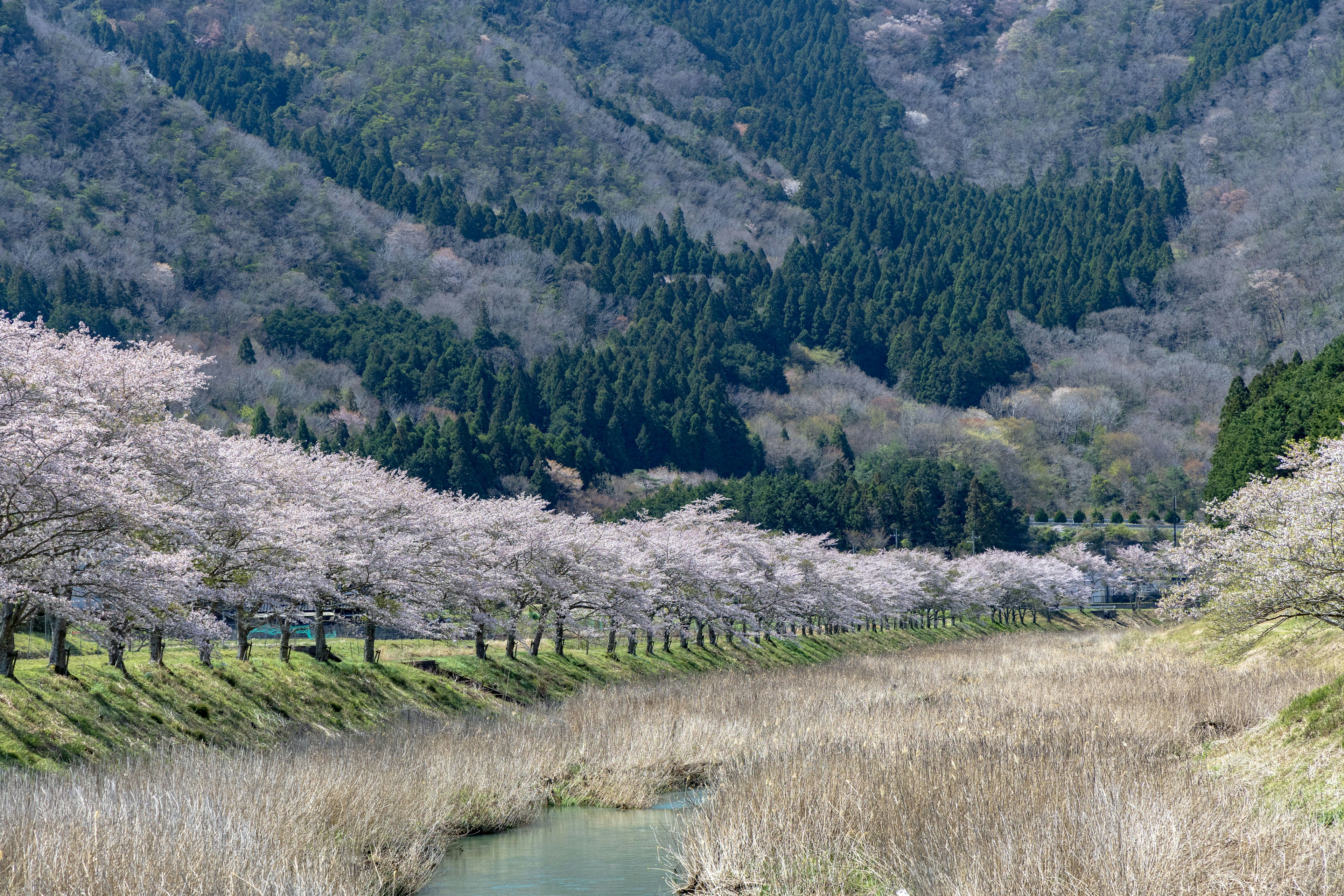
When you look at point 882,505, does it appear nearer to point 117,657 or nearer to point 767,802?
point 117,657

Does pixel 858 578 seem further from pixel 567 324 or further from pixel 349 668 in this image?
pixel 567 324

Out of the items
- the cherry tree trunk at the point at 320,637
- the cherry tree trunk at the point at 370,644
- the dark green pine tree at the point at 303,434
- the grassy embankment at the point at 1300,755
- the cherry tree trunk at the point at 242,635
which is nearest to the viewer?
the grassy embankment at the point at 1300,755

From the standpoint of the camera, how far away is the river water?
56.0 ft

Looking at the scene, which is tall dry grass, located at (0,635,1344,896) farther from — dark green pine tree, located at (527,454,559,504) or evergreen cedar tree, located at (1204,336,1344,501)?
dark green pine tree, located at (527,454,559,504)

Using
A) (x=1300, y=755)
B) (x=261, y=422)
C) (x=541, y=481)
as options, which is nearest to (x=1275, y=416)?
(x=1300, y=755)

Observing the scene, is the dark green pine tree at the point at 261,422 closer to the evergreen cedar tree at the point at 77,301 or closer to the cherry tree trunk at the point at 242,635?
the evergreen cedar tree at the point at 77,301

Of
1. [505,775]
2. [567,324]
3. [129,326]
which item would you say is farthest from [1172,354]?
[505,775]

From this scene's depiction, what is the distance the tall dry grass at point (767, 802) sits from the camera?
11820mm

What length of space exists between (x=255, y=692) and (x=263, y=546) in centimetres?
366

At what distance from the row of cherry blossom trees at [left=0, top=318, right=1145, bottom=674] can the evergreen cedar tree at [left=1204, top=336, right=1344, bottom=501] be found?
2523cm

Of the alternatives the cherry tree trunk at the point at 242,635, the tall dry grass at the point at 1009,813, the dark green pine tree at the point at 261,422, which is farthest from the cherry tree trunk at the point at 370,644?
the dark green pine tree at the point at 261,422

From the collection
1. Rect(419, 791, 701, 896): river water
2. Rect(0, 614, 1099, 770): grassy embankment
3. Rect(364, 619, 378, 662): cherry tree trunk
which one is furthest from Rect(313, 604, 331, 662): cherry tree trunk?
Rect(419, 791, 701, 896): river water

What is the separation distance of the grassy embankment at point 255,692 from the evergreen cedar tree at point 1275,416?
1213 inches

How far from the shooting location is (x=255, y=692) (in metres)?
28.5
